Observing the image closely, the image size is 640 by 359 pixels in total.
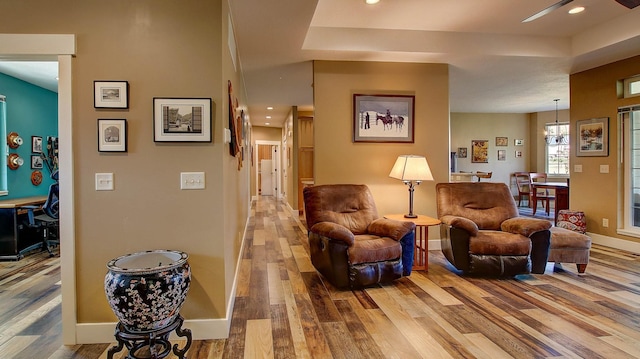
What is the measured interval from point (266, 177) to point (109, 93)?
11425 millimetres

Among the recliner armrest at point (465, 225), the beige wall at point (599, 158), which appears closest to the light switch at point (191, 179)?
the recliner armrest at point (465, 225)

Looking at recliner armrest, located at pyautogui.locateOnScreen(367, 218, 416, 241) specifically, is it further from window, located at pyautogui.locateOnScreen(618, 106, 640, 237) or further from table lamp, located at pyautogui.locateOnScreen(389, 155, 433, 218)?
window, located at pyautogui.locateOnScreen(618, 106, 640, 237)

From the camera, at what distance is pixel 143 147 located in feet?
7.84

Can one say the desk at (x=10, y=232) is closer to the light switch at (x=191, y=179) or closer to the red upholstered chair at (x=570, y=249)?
the light switch at (x=191, y=179)

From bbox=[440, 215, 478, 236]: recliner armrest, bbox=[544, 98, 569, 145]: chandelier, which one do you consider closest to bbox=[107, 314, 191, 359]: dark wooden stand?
bbox=[440, 215, 478, 236]: recliner armrest

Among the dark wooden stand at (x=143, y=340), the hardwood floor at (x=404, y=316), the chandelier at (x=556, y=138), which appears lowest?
the hardwood floor at (x=404, y=316)

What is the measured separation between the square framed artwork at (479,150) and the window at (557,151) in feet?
5.03

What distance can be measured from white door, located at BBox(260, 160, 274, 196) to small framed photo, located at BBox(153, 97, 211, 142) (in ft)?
36.7

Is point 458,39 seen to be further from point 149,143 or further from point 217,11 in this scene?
point 149,143

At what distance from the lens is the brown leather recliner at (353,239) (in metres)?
3.25

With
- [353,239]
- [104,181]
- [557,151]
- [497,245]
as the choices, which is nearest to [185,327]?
[104,181]

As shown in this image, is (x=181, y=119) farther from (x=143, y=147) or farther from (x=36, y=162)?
(x=36, y=162)

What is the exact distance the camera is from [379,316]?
273 centimetres

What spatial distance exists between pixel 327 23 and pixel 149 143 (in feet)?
8.28
